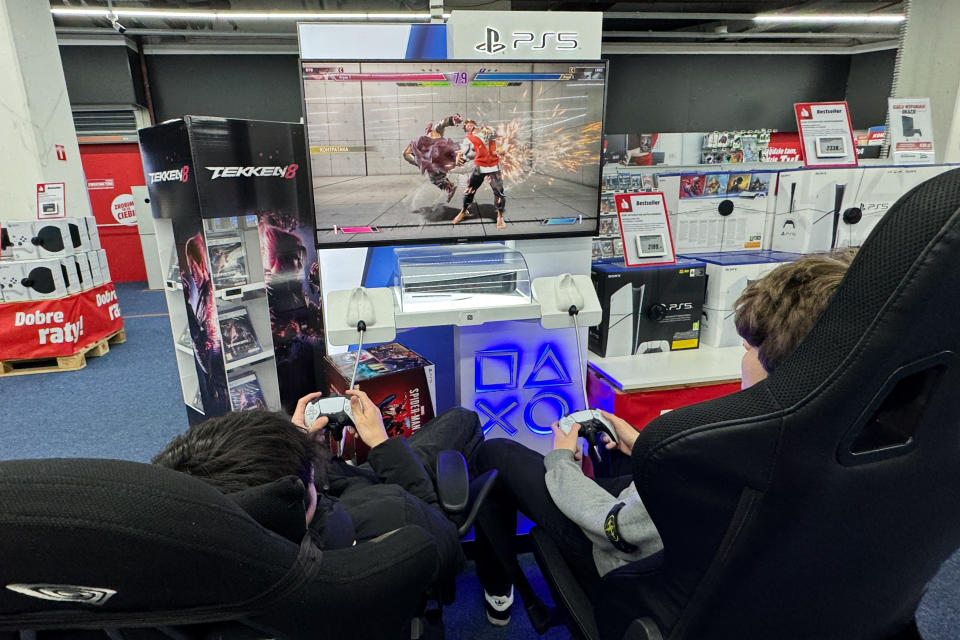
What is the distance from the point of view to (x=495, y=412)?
7.88 ft

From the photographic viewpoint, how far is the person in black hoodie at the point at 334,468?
0.85 metres

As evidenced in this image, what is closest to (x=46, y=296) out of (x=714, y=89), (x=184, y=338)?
(x=184, y=338)

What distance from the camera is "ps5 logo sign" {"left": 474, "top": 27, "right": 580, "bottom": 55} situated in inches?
78.5

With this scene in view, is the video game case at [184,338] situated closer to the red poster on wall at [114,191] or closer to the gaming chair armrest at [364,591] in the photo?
the gaming chair armrest at [364,591]

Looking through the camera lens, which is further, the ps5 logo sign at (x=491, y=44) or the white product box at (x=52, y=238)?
the white product box at (x=52, y=238)

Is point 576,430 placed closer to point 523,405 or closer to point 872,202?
point 523,405

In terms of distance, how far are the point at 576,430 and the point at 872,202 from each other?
2081 millimetres

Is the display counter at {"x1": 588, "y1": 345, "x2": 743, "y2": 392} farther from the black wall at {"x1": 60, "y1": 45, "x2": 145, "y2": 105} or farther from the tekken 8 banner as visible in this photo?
the black wall at {"x1": 60, "y1": 45, "x2": 145, "y2": 105}

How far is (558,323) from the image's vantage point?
2039 mm

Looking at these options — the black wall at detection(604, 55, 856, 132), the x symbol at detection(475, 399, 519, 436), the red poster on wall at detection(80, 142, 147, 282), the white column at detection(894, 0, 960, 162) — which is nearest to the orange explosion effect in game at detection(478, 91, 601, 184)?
the x symbol at detection(475, 399, 519, 436)

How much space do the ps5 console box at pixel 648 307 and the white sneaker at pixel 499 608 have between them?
112 cm

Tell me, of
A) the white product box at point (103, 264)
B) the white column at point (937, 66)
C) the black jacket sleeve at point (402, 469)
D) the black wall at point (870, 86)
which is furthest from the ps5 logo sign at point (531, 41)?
the black wall at point (870, 86)

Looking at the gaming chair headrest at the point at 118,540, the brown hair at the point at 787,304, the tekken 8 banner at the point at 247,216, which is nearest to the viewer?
the gaming chair headrest at the point at 118,540

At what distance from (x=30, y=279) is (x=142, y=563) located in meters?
5.14
